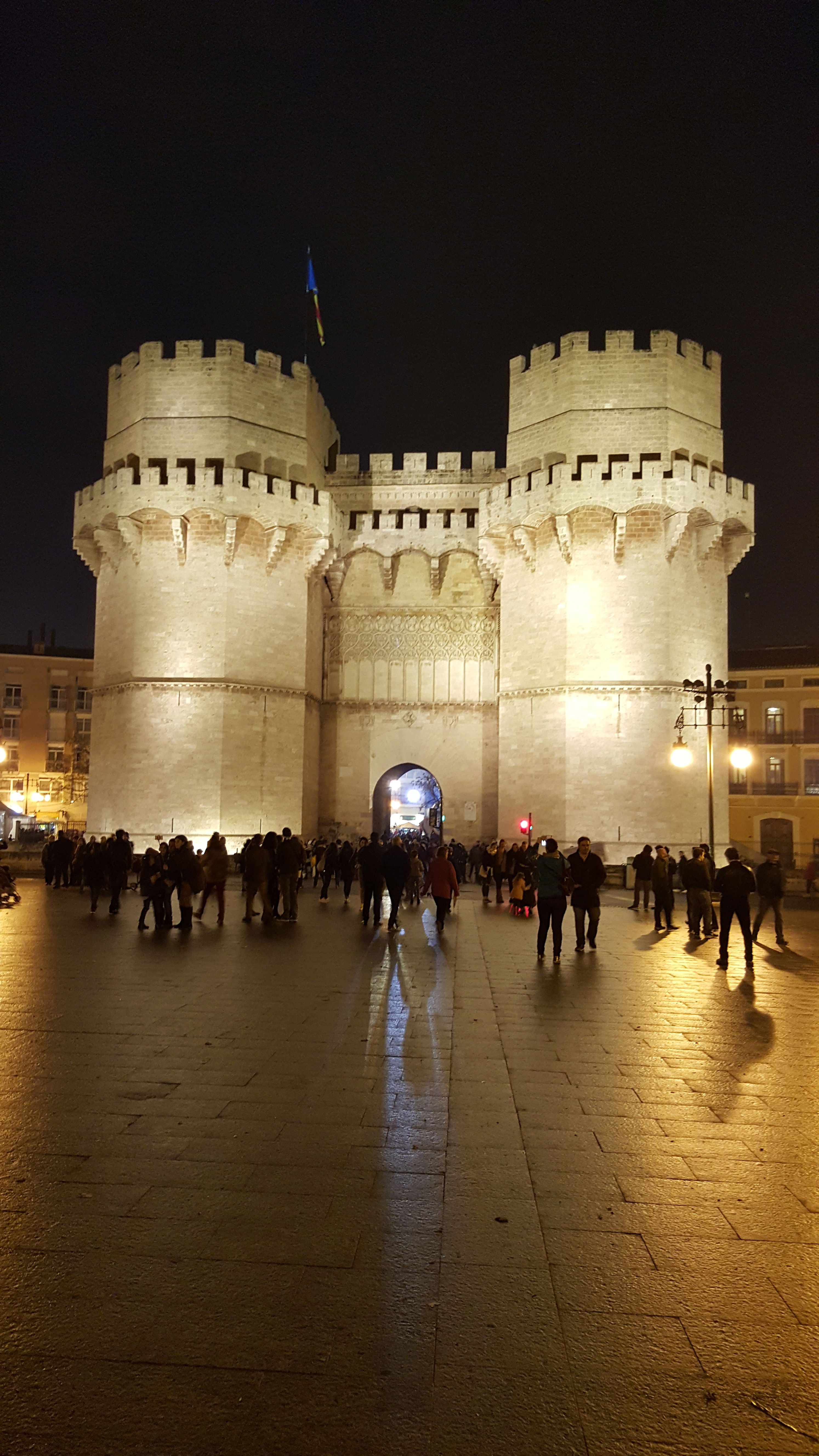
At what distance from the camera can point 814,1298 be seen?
2889mm

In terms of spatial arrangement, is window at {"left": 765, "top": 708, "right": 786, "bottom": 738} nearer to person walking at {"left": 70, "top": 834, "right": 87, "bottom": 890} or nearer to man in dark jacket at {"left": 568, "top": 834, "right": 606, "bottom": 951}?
person walking at {"left": 70, "top": 834, "right": 87, "bottom": 890}

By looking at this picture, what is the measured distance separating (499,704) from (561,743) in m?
2.44

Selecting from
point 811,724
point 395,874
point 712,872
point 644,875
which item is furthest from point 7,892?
point 811,724

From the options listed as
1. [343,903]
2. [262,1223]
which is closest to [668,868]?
[343,903]

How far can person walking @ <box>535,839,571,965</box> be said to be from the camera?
9.44 metres

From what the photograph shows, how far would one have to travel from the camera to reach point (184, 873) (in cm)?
1199

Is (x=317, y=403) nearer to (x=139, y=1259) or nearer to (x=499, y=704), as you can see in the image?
(x=499, y=704)

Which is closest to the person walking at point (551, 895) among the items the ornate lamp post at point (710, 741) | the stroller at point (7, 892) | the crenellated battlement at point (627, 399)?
the ornate lamp post at point (710, 741)

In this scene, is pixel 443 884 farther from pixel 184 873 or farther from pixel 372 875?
pixel 184 873

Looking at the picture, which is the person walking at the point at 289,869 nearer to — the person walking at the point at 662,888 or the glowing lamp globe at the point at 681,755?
the person walking at the point at 662,888

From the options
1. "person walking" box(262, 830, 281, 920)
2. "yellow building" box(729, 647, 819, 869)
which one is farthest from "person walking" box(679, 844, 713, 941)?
"yellow building" box(729, 647, 819, 869)

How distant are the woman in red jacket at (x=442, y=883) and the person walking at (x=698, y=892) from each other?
9.81 feet

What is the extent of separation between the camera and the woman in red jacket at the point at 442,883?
11867mm

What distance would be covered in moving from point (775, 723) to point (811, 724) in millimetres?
1369
